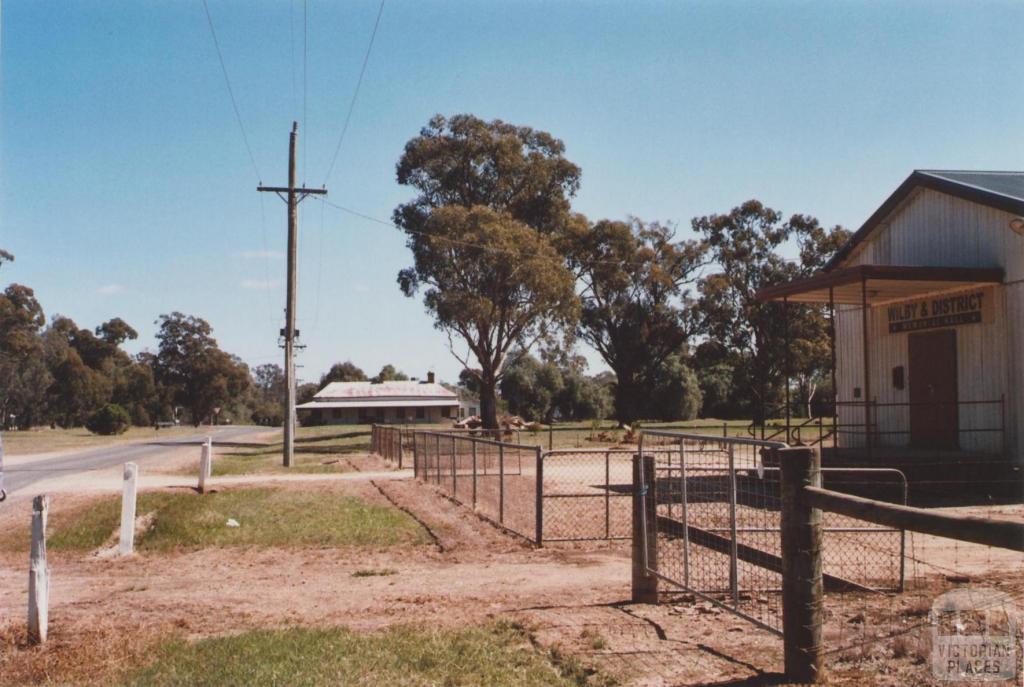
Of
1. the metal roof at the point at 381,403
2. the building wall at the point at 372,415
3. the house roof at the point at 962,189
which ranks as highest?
the house roof at the point at 962,189

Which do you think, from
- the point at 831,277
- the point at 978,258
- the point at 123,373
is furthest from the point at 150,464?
the point at 123,373

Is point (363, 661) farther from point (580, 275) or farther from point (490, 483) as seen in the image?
point (580, 275)

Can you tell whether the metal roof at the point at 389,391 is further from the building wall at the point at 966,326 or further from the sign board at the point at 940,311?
the sign board at the point at 940,311

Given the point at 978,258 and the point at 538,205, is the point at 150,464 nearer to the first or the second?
the point at 978,258

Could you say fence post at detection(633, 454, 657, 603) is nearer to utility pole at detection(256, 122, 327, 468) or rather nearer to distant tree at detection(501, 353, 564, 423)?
utility pole at detection(256, 122, 327, 468)

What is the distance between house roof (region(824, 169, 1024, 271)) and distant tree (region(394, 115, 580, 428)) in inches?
869

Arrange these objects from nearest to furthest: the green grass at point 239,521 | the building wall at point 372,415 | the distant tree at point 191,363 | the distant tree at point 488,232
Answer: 1. the green grass at point 239,521
2. the distant tree at point 488,232
3. the building wall at point 372,415
4. the distant tree at point 191,363

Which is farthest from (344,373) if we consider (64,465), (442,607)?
(442,607)

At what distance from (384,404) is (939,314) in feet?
242

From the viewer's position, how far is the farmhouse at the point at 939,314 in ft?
58.5

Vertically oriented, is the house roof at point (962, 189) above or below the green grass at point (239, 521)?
above

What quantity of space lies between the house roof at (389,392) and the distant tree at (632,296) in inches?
1180

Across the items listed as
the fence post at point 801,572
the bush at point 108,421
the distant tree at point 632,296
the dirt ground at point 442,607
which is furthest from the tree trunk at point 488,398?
the fence post at point 801,572

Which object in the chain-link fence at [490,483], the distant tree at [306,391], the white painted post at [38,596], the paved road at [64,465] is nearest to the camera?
the white painted post at [38,596]
